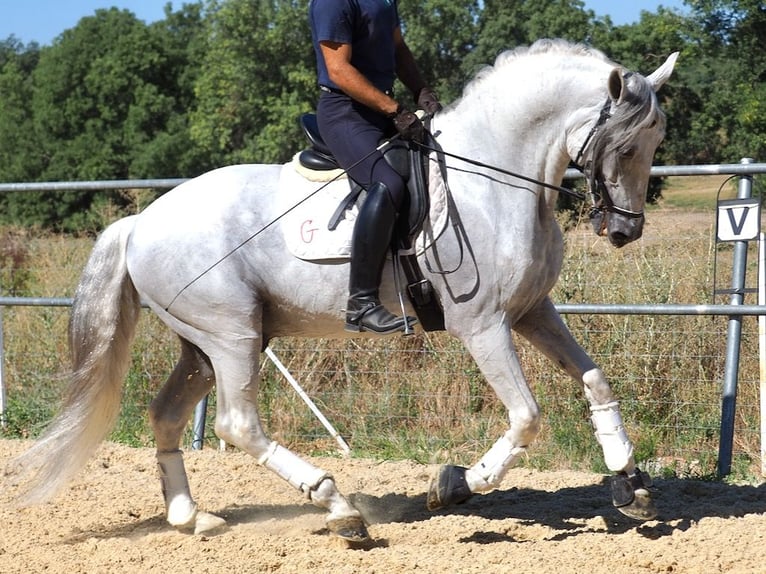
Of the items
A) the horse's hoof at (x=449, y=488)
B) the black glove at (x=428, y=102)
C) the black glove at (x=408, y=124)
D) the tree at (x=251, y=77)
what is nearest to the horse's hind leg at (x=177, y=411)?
the horse's hoof at (x=449, y=488)

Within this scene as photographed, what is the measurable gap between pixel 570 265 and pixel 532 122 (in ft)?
9.24

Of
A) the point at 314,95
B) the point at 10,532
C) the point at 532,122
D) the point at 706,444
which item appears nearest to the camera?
the point at 532,122

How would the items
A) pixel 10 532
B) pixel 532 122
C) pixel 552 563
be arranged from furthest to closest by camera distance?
pixel 10 532, pixel 532 122, pixel 552 563

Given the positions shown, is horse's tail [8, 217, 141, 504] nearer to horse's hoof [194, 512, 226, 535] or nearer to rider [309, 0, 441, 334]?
horse's hoof [194, 512, 226, 535]

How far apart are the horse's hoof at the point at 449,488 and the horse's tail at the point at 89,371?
1812 mm

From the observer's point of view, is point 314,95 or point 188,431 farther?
point 314,95

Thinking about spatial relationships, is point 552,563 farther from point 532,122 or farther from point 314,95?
point 314,95

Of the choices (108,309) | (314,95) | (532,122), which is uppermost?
(314,95)

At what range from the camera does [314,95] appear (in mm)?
48375

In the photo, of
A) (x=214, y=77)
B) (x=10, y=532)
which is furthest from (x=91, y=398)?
(x=214, y=77)

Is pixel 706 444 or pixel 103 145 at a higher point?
pixel 103 145

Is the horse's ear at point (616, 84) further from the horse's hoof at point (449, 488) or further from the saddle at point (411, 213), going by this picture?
the horse's hoof at point (449, 488)

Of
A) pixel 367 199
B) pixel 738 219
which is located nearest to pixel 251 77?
pixel 738 219

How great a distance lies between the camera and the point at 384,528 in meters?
5.10
